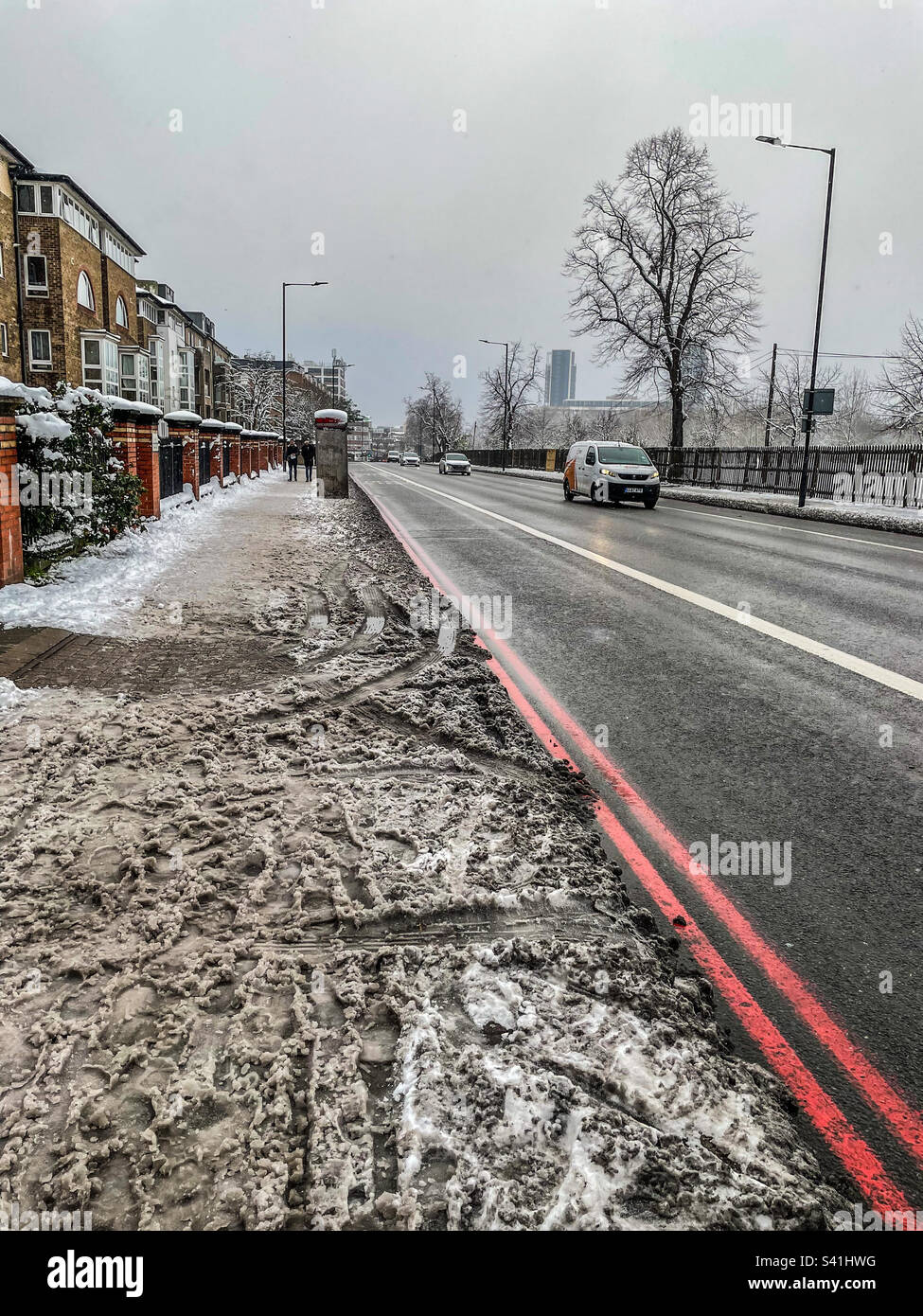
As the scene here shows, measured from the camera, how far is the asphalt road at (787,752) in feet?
8.32

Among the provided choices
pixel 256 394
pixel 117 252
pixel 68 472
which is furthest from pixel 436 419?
pixel 68 472

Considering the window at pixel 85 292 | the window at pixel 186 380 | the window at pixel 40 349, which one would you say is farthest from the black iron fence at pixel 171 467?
the window at pixel 186 380

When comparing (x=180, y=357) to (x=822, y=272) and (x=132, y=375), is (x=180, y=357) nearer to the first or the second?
(x=132, y=375)

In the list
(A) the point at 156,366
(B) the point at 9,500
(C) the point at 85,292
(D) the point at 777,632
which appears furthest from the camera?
(A) the point at 156,366

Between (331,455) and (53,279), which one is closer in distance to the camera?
(331,455)

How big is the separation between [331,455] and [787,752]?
72.0ft

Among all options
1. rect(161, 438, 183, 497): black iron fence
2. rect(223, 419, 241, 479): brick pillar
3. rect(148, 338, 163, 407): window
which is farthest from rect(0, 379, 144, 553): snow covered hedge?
rect(148, 338, 163, 407): window

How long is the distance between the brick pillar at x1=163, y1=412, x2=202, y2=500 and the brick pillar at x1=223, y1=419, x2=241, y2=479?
21.0 ft

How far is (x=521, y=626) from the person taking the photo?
782cm

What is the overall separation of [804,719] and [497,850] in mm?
2599

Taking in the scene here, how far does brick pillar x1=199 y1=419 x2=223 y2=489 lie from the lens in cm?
2225

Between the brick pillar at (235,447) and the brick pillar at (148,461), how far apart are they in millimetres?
12309

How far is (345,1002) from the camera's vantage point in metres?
2.51
